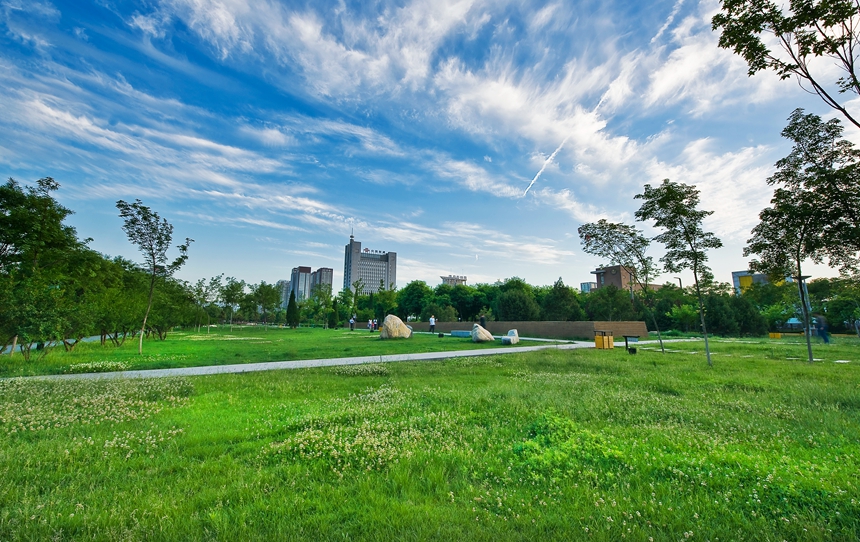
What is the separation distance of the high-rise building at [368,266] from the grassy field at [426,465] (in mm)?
172925

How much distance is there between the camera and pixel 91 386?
8.39 meters

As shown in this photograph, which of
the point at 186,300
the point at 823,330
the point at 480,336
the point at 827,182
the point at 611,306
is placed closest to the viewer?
the point at 827,182

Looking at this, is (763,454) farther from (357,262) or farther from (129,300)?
(357,262)

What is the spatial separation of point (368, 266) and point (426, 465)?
186 meters

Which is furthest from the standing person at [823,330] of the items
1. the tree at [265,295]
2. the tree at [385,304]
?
the tree at [265,295]

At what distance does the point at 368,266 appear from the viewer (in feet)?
617

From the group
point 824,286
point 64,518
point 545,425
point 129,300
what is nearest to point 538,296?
point 824,286

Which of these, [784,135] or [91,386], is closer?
[91,386]

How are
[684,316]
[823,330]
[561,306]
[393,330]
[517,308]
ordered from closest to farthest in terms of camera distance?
[823,330] < [393,330] < [684,316] < [561,306] < [517,308]

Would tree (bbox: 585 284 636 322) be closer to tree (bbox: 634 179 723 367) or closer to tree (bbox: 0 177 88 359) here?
tree (bbox: 634 179 723 367)

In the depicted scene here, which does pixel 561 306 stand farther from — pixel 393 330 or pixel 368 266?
pixel 368 266

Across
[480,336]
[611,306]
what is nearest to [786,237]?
[480,336]

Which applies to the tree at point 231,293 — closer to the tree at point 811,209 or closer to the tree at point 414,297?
the tree at point 414,297

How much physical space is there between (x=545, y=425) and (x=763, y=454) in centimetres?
247
